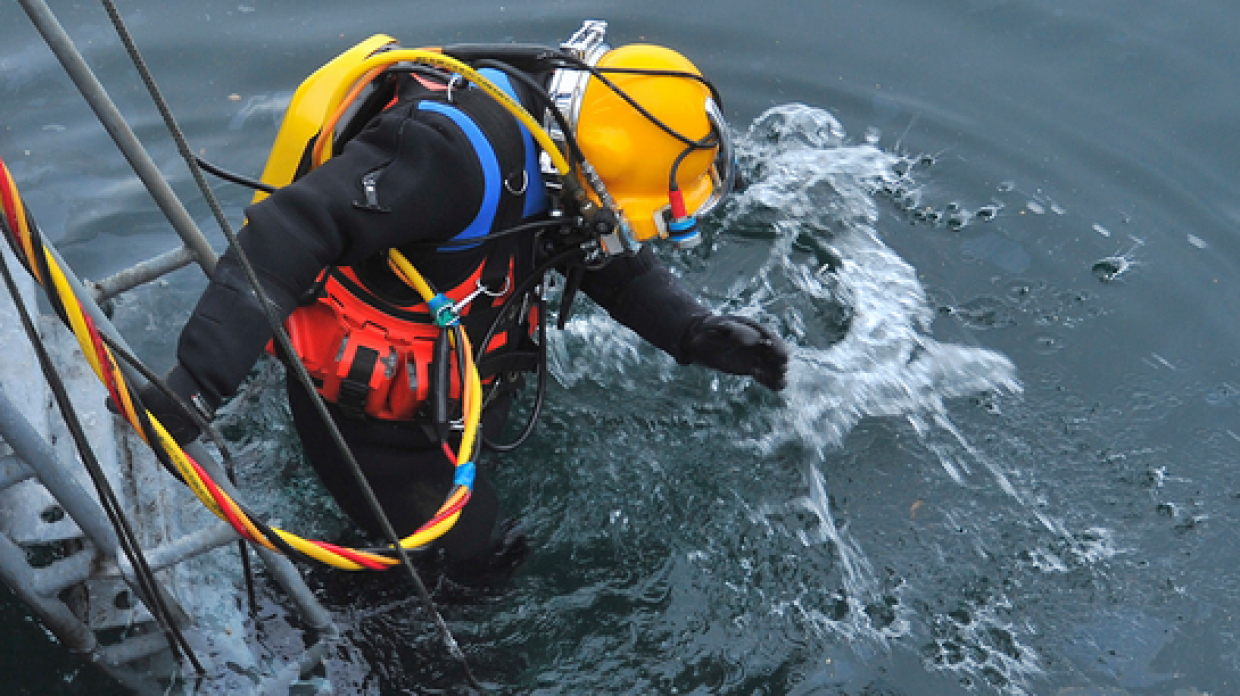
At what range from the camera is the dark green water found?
132 inches

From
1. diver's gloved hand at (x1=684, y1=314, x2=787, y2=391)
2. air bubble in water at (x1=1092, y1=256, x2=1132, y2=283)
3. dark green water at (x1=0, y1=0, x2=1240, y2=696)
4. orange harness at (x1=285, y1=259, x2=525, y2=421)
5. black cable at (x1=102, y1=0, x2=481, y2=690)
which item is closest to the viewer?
black cable at (x1=102, y1=0, x2=481, y2=690)

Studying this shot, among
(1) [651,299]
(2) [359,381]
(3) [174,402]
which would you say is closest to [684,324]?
(1) [651,299]

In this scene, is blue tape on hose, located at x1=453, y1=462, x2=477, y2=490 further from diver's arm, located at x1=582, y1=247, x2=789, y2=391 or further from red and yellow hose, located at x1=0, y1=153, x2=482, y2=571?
diver's arm, located at x1=582, y1=247, x2=789, y2=391

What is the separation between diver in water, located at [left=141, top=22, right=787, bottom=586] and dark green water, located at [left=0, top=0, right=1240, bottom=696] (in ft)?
2.21

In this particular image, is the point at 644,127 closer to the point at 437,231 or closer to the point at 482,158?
the point at 482,158

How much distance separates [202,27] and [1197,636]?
16.0 feet

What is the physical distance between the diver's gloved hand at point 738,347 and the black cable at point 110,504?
161cm

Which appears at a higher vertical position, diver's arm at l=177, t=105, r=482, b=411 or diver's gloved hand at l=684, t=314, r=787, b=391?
diver's arm at l=177, t=105, r=482, b=411

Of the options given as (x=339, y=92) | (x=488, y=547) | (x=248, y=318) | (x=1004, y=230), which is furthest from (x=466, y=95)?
(x=1004, y=230)

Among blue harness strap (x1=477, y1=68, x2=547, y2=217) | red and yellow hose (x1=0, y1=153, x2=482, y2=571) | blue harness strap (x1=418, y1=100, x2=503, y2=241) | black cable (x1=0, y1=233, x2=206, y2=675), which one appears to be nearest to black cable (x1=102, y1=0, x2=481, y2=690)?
red and yellow hose (x1=0, y1=153, x2=482, y2=571)

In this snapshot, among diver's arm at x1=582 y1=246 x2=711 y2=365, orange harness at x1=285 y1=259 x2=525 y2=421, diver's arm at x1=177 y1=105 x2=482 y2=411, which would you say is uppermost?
diver's arm at x1=177 y1=105 x2=482 y2=411

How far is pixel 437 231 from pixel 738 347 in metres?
1.13

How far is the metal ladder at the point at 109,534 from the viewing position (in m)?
2.27

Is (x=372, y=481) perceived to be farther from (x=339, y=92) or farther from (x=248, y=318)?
(x=339, y=92)
